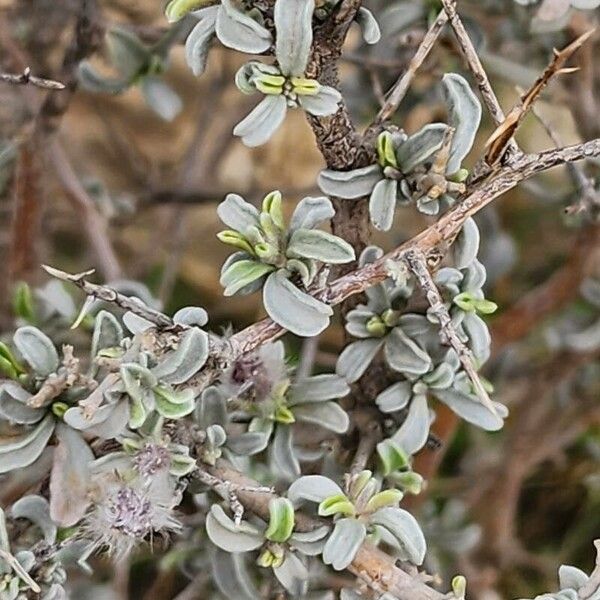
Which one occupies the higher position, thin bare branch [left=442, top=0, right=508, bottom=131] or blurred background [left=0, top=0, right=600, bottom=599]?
thin bare branch [left=442, top=0, right=508, bottom=131]

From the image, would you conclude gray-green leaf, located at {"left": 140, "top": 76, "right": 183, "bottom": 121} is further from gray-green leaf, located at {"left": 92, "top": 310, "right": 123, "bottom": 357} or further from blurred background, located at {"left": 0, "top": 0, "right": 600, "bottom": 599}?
gray-green leaf, located at {"left": 92, "top": 310, "right": 123, "bottom": 357}

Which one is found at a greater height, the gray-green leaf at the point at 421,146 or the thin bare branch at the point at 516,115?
the thin bare branch at the point at 516,115

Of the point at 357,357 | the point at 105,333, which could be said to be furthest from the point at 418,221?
the point at 105,333

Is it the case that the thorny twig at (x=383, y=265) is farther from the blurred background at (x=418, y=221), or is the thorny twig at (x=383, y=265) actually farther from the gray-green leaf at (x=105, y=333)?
the blurred background at (x=418, y=221)

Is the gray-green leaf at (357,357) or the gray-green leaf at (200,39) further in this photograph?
the gray-green leaf at (357,357)

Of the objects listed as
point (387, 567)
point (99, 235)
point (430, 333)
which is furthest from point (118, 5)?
point (387, 567)

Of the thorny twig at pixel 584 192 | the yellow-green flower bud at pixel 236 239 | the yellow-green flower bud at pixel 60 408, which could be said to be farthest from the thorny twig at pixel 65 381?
the thorny twig at pixel 584 192

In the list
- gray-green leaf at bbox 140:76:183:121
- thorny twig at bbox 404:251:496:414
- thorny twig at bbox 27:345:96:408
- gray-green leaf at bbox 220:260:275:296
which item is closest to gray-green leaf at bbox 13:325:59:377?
thorny twig at bbox 27:345:96:408

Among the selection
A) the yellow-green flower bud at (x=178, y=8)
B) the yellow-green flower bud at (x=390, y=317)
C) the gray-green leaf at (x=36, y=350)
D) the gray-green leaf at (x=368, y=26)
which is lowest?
the gray-green leaf at (x=36, y=350)

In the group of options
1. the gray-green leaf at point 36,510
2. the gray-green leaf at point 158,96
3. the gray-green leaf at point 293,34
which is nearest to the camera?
the gray-green leaf at point 293,34
